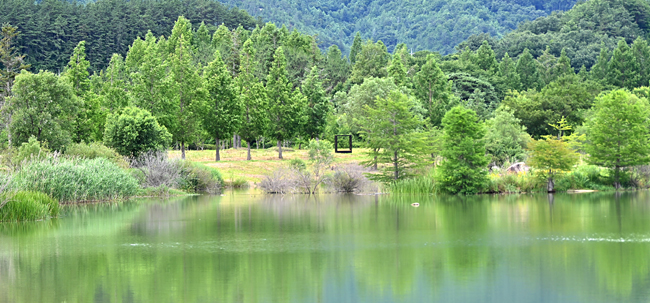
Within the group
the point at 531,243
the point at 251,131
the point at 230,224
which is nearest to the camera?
the point at 531,243

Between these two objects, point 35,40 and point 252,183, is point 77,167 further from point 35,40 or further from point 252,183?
point 35,40

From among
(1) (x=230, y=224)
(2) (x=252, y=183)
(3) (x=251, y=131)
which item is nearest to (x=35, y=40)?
(3) (x=251, y=131)

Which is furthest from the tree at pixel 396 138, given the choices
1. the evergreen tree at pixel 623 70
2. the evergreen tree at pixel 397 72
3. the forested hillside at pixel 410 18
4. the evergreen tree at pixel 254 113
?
the forested hillside at pixel 410 18

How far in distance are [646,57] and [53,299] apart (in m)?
105

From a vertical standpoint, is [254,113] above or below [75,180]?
above

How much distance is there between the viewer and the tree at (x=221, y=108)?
62.8 metres

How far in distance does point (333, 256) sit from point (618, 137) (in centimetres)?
3117

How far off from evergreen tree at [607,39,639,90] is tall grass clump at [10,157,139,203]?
7785cm

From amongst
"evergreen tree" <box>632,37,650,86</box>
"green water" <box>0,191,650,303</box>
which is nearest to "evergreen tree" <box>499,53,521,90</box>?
"evergreen tree" <box>632,37,650,86</box>

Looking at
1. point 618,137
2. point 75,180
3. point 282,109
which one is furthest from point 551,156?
point 282,109

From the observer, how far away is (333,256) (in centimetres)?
1780

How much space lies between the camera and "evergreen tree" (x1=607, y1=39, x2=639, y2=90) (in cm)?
9638

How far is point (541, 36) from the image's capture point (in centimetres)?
13225

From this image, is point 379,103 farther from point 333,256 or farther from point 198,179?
point 333,256
